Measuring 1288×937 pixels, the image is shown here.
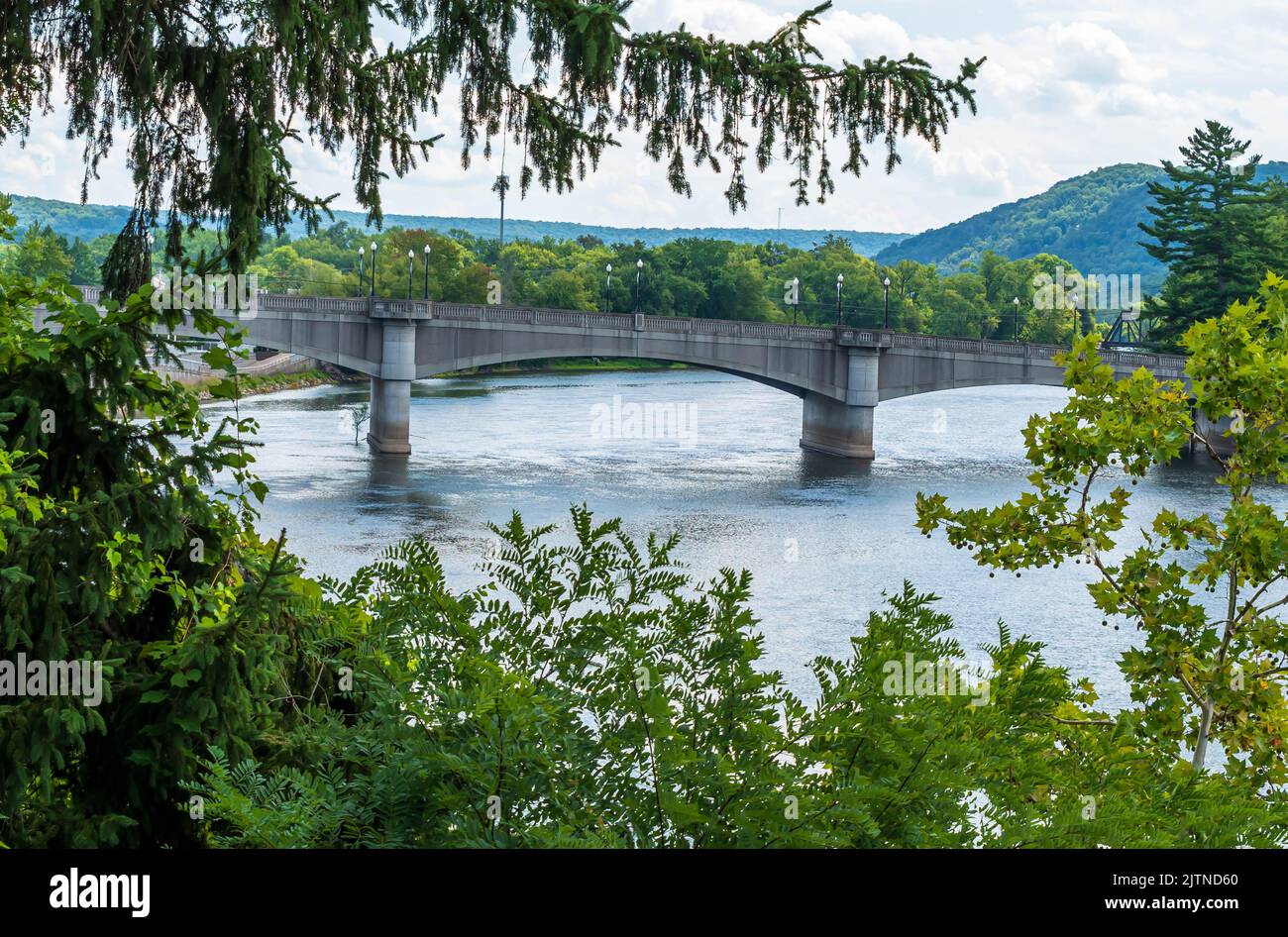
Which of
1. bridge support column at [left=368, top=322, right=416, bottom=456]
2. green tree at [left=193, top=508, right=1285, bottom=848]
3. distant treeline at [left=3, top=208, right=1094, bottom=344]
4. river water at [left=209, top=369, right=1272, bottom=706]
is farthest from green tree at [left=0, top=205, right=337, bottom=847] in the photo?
distant treeline at [left=3, top=208, right=1094, bottom=344]

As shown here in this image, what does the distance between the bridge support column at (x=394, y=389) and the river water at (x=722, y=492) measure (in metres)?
0.90

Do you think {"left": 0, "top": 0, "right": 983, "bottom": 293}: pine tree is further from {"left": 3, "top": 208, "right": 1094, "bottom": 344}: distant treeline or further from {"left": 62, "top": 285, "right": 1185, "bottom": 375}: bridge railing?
Answer: {"left": 3, "top": 208, "right": 1094, "bottom": 344}: distant treeline

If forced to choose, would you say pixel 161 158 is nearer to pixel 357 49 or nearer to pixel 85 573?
pixel 357 49

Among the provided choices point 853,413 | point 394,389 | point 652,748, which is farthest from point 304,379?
point 652,748

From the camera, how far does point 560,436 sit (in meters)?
61.4

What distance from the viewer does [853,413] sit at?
61938mm

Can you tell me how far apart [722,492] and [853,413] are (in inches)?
591

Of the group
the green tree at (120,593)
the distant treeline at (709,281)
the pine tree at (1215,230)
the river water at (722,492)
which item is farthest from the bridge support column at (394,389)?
the green tree at (120,593)

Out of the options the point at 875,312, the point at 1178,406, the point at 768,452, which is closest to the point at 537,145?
the point at 1178,406

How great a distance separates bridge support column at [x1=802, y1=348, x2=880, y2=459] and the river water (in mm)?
1344

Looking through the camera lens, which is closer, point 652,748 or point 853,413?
point 652,748

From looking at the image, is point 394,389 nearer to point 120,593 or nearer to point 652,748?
point 120,593

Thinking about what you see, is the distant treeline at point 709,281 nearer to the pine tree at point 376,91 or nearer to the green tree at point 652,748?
the pine tree at point 376,91

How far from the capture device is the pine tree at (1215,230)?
69688 millimetres
